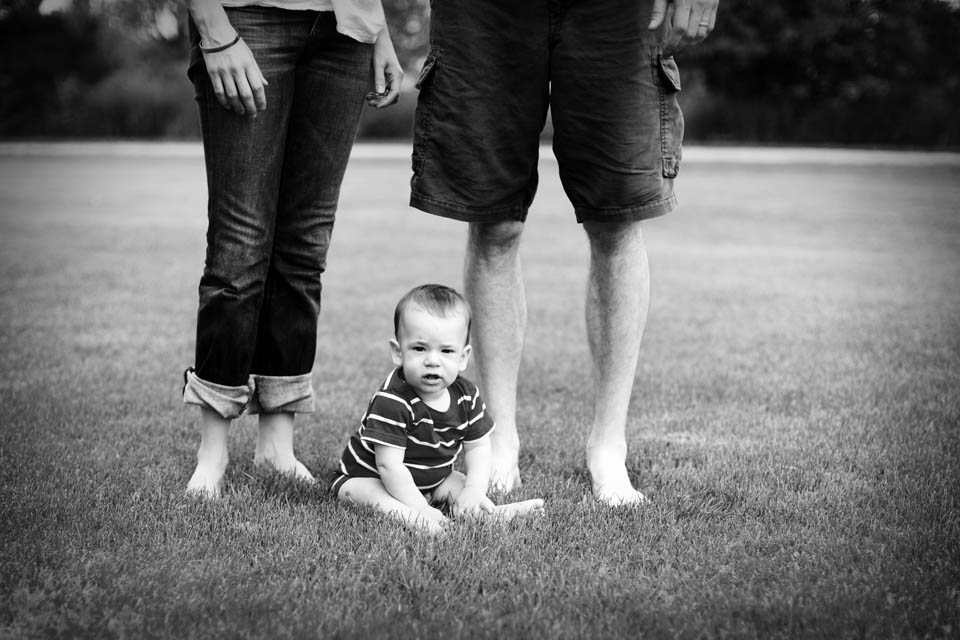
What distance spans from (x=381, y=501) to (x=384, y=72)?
1177 mm

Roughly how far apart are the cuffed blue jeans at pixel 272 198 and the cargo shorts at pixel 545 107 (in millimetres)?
250

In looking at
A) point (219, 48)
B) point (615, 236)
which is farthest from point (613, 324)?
point (219, 48)

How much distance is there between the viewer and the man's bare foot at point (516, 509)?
2.43 metres

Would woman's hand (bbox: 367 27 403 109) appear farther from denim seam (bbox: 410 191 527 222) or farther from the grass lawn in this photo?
the grass lawn

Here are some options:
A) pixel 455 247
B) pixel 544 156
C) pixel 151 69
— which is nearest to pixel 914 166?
pixel 544 156

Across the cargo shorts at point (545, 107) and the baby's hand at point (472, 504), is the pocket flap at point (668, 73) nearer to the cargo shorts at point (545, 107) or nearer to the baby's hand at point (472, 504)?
the cargo shorts at point (545, 107)

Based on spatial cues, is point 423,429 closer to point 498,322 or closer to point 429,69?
point 498,322

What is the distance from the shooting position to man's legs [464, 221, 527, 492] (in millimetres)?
2822

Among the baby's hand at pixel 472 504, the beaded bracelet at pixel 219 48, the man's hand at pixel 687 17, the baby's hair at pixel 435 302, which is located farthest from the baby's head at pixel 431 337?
the man's hand at pixel 687 17

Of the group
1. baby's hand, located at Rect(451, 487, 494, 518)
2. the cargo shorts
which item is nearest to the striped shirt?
baby's hand, located at Rect(451, 487, 494, 518)

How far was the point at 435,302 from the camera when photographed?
8.20ft

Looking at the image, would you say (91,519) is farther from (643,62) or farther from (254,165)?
(643,62)

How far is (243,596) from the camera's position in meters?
1.98

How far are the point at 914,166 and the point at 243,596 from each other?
22.5 meters
